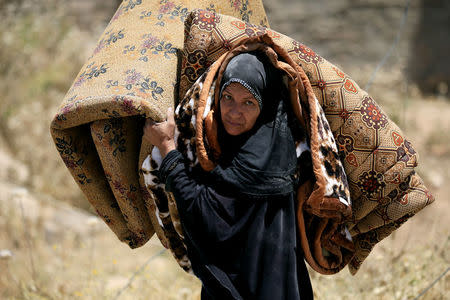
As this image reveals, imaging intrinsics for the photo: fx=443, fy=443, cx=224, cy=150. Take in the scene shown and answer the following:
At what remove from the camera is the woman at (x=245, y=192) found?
1.55m

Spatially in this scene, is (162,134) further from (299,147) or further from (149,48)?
(299,147)

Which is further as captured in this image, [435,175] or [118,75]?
[435,175]

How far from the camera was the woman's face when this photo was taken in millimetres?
1540

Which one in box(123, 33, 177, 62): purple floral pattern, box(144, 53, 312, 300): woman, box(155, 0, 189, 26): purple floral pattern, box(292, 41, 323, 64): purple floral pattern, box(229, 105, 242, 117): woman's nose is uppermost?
box(155, 0, 189, 26): purple floral pattern

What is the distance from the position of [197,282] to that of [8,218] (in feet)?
5.73

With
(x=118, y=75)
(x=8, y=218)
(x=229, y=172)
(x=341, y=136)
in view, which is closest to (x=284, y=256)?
(x=229, y=172)

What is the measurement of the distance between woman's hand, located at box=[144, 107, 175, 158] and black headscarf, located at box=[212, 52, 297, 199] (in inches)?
9.7

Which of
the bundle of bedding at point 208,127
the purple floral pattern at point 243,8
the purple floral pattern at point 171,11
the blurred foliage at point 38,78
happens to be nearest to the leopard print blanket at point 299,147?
the bundle of bedding at point 208,127

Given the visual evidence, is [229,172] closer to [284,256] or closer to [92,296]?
[284,256]

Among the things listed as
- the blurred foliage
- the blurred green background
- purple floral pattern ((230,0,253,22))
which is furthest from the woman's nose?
the blurred foliage

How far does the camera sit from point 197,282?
315 centimetres

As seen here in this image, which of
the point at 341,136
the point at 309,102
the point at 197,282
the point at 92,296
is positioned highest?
the point at 309,102

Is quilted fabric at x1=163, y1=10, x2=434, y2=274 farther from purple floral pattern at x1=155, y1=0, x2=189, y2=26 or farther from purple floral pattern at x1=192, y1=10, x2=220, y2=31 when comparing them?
purple floral pattern at x1=155, y1=0, x2=189, y2=26

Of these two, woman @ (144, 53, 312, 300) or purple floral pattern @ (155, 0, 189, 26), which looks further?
purple floral pattern @ (155, 0, 189, 26)
